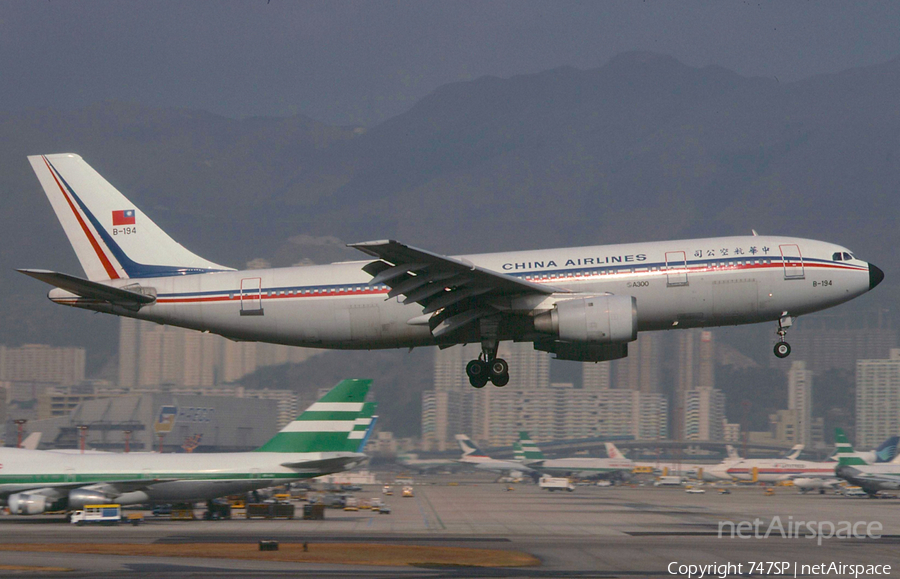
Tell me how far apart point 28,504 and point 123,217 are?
19.8 m

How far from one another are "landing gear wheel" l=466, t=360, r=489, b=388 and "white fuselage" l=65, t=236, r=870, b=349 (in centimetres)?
183

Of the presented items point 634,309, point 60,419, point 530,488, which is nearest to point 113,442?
point 60,419

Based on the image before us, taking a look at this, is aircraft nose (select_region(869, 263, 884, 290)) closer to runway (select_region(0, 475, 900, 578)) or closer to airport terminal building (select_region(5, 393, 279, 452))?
runway (select_region(0, 475, 900, 578))

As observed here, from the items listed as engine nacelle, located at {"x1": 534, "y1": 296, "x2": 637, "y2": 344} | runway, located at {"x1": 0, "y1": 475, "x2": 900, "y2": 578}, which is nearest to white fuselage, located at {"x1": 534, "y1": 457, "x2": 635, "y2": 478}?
runway, located at {"x1": 0, "y1": 475, "x2": 900, "y2": 578}

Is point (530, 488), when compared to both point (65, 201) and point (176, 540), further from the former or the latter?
point (65, 201)

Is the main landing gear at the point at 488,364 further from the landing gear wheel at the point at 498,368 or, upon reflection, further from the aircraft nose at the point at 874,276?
the aircraft nose at the point at 874,276

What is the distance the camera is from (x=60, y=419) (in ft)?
626

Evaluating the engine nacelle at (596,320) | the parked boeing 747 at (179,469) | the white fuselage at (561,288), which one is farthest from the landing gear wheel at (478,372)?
the parked boeing 747 at (179,469)

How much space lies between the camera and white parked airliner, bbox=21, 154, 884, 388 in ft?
117

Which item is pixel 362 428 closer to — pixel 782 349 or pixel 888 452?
pixel 782 349

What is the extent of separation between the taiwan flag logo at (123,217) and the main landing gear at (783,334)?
83.4ft

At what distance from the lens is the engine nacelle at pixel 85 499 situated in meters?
53.7

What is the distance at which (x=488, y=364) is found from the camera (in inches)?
1508

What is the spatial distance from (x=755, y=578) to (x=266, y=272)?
2030cm
